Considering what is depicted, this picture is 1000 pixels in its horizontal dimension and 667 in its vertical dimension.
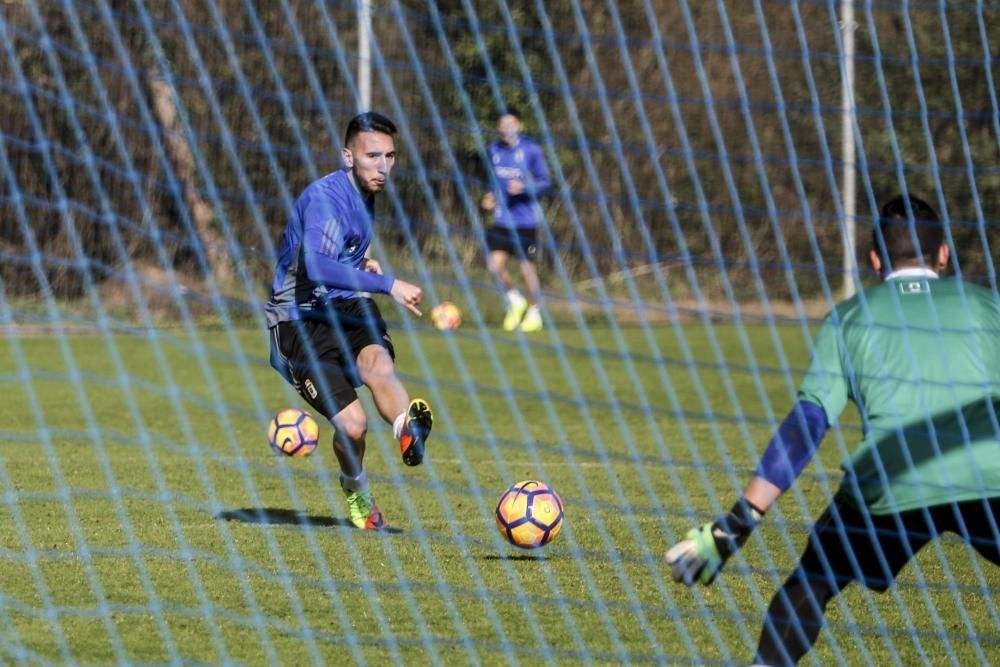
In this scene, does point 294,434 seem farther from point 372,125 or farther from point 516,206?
point 516,206

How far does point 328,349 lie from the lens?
24.2 feet

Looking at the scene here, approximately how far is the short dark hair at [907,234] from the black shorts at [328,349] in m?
3.02

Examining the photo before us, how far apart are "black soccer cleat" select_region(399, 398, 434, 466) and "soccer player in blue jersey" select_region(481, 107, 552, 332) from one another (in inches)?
302

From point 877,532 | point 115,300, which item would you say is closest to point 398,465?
point 877,532

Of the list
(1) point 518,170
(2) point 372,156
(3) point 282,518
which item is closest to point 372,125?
(2) point 372,156

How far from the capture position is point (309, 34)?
16.0 metres

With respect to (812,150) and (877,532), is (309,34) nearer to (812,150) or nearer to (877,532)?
(812,150)

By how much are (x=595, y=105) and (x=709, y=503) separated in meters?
8.77

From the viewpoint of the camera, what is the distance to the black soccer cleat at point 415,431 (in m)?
7.00

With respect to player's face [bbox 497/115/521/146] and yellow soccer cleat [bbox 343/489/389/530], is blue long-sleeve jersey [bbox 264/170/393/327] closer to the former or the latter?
yellow soccer cleat [bbox 343/489/389/530]

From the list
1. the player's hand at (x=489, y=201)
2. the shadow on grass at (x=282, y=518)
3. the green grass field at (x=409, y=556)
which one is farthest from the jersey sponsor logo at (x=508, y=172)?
the shadow on grass at (x=282, y=518)

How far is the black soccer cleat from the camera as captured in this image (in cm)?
700

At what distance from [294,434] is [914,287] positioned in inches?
198

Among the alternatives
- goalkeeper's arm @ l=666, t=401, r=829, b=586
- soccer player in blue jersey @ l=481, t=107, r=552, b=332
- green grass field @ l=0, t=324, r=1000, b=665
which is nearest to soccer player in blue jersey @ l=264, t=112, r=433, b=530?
green grass field @ l=0, t=324, r=1000, b=665
